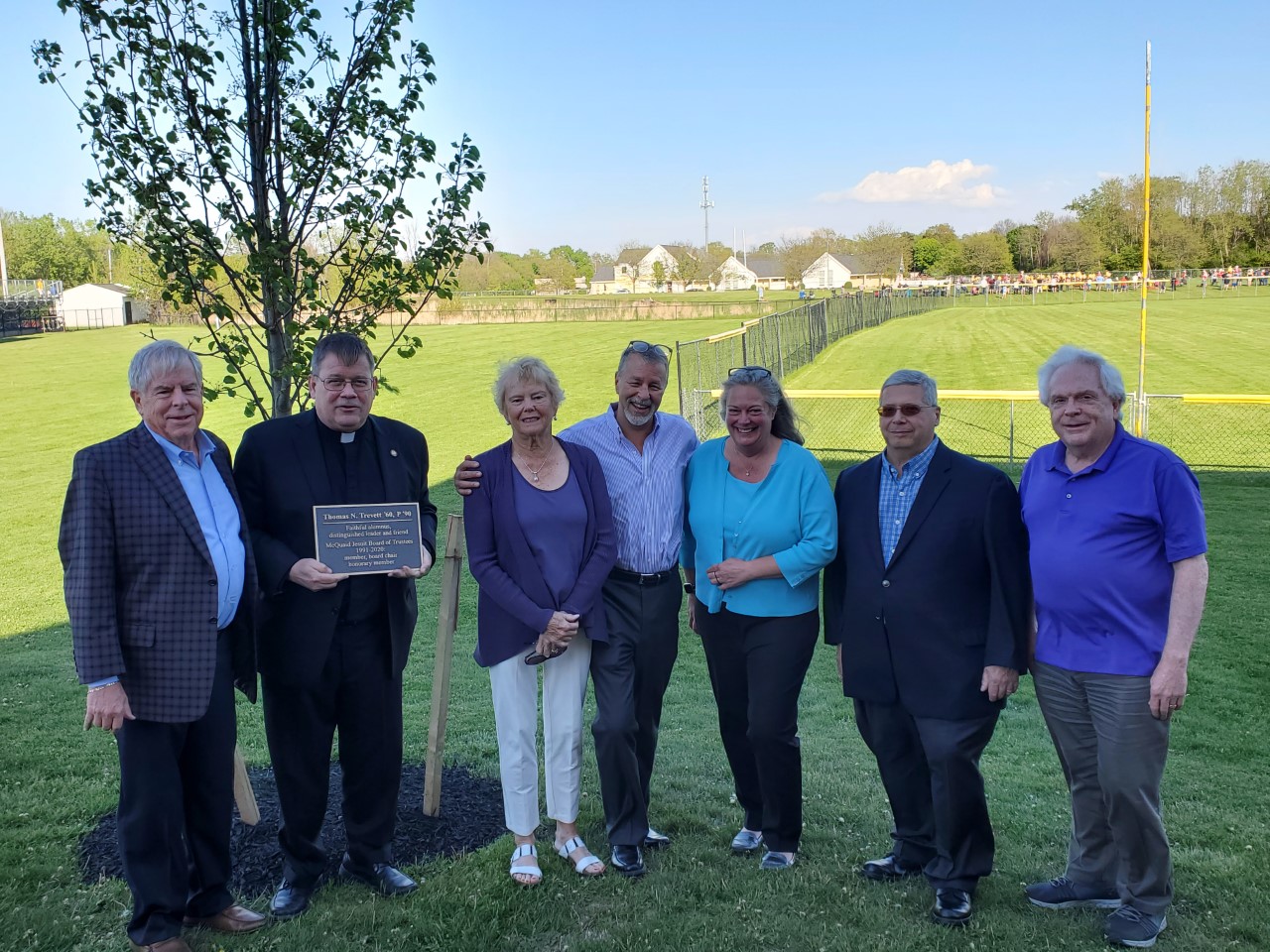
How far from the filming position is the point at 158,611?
3.43 metres

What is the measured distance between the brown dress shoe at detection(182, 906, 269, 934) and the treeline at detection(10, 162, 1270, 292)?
3739 centimetres

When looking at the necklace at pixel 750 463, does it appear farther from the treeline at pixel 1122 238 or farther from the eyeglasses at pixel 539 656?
the treeline at pixel 1122 238

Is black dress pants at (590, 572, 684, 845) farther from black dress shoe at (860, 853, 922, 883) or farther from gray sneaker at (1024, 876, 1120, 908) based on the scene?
gray sneaker at (1024, 876, 1120, 908)

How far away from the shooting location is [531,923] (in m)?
3.85

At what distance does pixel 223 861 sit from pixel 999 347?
34.1 metres

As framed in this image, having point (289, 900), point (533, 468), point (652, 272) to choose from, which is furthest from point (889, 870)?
point (652, 272)

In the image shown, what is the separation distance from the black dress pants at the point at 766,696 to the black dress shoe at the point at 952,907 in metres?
0.68

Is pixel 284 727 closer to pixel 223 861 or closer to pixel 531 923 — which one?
pixel 223 861

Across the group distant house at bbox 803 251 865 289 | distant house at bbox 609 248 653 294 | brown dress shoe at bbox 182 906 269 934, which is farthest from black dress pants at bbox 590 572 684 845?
distant house at bbox 609 248 653 294

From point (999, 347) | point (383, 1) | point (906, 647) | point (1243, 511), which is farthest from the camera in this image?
point (999, 347)

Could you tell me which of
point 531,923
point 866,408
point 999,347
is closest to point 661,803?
point 531,923

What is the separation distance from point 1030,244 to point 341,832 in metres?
99.9

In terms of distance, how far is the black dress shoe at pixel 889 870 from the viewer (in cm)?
427

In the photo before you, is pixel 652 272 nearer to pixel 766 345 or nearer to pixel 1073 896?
pixel 766 345
